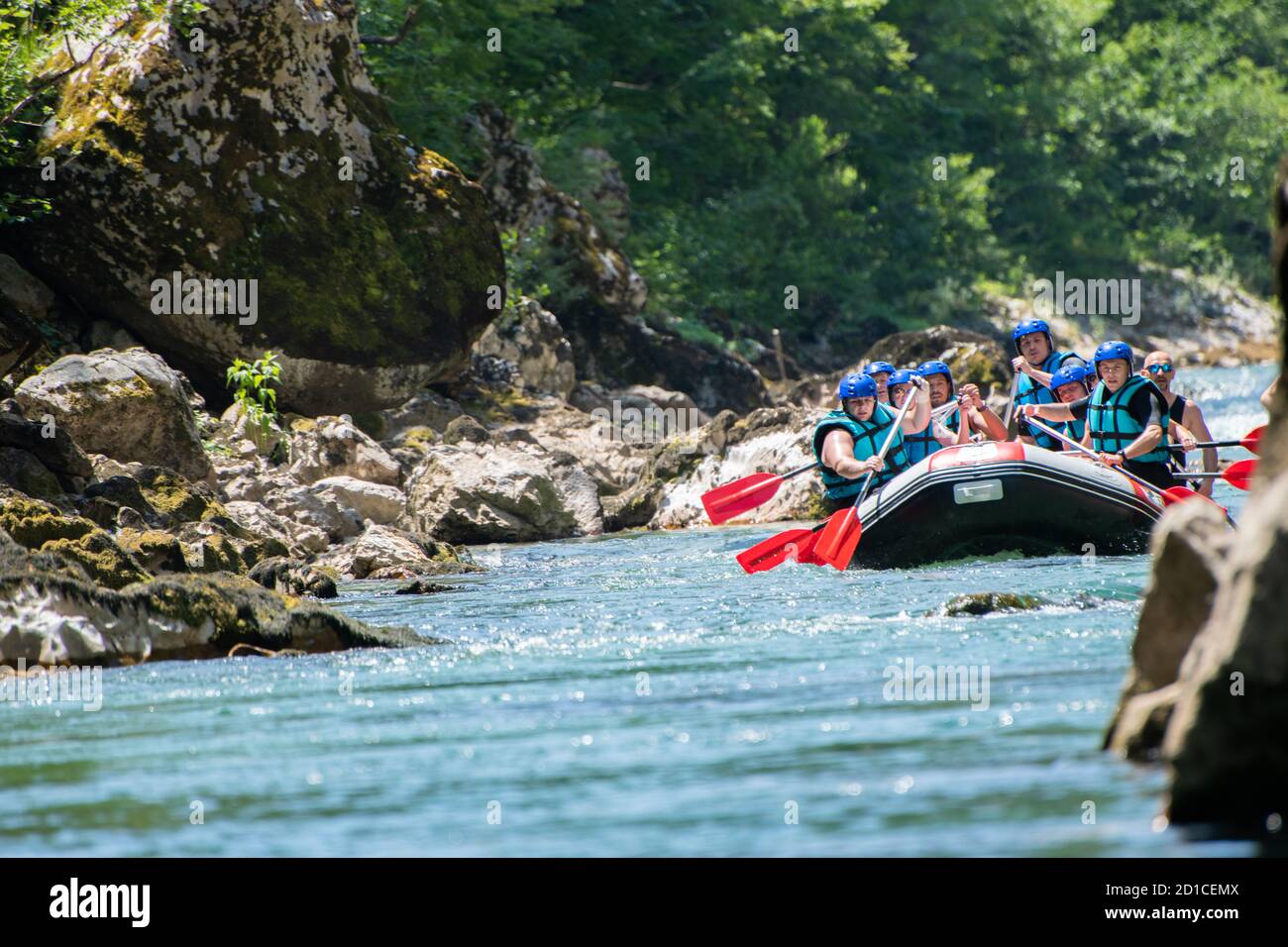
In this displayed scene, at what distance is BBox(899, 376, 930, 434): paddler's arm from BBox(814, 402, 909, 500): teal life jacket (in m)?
0.09

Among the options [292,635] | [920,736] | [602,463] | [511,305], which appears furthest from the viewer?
[511,305]

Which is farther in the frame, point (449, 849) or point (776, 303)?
point (776, 303)

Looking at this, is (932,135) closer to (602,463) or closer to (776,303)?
(776,303)

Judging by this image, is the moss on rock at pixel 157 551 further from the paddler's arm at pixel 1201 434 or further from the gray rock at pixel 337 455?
the paddler's arm at pixel 1201 434

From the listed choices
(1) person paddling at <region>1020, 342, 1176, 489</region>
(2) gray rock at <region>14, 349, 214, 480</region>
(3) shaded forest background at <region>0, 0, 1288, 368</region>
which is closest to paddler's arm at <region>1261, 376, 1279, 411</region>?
(1) person paddling at <region>1020, 342, 1176, 489</region>

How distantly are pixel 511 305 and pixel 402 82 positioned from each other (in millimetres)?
3629

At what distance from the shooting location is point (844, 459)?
40.0 ft

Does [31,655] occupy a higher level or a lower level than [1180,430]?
lower

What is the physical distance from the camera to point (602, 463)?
781 inches

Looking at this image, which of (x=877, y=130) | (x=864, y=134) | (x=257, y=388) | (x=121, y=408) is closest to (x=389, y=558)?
(x=121, y=408)

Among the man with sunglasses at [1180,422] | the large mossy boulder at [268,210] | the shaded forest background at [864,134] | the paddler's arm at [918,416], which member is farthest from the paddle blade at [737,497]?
the shaded forest background at [864,134]

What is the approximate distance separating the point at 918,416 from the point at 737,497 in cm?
165
